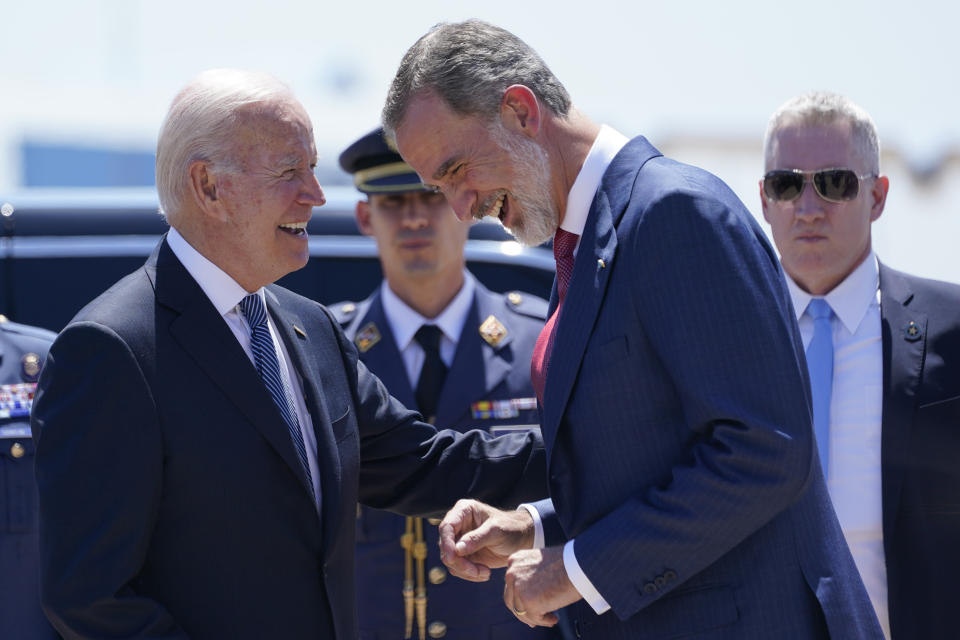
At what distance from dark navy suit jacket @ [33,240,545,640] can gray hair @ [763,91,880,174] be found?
69.0 inches

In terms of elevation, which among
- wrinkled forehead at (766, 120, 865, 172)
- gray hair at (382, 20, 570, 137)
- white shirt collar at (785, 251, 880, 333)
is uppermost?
gray hair at (382, 20, 570, 137)

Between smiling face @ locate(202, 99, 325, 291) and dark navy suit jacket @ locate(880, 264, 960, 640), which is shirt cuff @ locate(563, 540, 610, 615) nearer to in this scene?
smiling face @ locate(202, 99, 325, 291)

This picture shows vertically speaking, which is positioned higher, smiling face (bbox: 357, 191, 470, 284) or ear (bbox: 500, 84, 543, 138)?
ear (bbox: 500, 84, 543, 138)

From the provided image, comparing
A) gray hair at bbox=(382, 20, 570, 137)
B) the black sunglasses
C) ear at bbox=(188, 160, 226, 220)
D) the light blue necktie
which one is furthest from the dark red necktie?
the black sunglasses

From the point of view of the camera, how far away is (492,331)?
4.07m

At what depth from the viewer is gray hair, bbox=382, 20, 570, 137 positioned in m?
2.34

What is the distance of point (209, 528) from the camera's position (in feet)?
7.12

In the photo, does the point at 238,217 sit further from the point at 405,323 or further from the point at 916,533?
the point at 916,533

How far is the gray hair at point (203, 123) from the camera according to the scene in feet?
7.72

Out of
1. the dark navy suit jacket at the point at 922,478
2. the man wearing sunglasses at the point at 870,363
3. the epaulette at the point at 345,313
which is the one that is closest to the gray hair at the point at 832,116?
the man wearing sunglasses at the point at 870,363

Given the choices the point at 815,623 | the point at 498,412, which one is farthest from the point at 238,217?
the point at 498,412

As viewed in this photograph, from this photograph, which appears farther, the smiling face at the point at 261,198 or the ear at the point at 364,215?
the ear at the point at 364,215

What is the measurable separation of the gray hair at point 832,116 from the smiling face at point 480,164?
50.6 inches

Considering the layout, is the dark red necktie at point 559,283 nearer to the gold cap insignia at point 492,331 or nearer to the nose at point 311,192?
the nose at point 311,192
